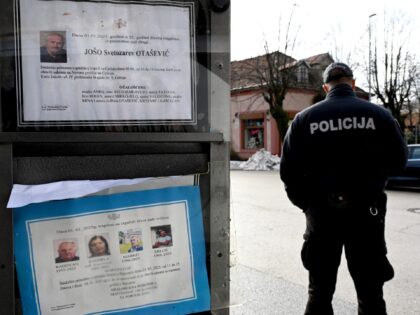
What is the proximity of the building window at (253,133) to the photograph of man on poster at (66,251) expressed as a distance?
1144 inches

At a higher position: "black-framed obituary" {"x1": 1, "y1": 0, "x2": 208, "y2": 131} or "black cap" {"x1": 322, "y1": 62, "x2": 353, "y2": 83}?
"black cap" {"x1": 322, "y1": 62, "x2": 353, "y2": 83}

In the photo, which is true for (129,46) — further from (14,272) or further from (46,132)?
(14,272)

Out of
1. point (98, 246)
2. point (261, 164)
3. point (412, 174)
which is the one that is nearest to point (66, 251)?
point (98, 246)

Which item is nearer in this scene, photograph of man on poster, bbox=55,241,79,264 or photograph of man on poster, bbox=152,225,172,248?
photograph of man on poster, bbox=55,241,79,264

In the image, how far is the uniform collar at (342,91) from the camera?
2793 millimetres

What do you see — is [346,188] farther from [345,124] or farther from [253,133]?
[253,133]

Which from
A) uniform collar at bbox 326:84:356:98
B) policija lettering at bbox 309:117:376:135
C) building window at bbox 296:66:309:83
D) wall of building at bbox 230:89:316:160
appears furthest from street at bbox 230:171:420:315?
building window at bbox 296:66:309:83

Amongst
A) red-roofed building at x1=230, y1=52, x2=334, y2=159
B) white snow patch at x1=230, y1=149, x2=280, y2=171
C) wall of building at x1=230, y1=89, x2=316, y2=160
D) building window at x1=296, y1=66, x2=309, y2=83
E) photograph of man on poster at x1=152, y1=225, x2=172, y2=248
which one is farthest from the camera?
building window at x1=296, y1=66, x2=309, y2=83

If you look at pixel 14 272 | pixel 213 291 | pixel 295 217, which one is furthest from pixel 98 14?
pixel 295 217

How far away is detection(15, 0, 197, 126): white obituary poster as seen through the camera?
4.45ft

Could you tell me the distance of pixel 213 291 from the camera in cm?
158

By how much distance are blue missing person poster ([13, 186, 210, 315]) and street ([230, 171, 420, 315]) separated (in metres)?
0.23

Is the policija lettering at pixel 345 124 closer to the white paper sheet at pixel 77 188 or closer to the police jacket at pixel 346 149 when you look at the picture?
the police jacket at pixel 346 149

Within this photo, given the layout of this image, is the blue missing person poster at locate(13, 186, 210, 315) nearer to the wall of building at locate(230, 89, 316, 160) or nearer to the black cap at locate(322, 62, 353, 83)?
the black cap at locate(322, 62, 353, 83)
